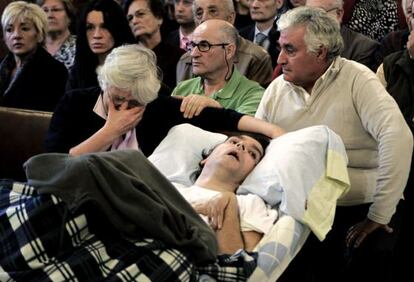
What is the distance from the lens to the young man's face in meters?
2.36

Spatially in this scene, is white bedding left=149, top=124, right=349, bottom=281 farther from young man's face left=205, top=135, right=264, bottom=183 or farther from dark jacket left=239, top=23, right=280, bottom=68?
dark jacket left=239, top=23, right=280, bottom=68

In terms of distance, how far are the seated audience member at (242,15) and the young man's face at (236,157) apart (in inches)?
83.1

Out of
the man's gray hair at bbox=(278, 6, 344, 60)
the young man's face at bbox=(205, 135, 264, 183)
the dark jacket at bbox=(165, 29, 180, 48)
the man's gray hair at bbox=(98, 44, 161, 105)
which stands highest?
the man's gray hair at bbox=(278, 6, 344, 60)

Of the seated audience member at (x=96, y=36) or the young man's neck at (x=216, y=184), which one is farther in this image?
the seated audience member at (x=96, y=36)

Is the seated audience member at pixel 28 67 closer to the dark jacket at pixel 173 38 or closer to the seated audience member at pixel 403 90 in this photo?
the dark jacket at pixel 173 38

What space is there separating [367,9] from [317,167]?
5.94 feet

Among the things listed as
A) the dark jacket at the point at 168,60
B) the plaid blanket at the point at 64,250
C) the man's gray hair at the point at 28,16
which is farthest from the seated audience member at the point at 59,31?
the plaid blanket at the point at 64,250

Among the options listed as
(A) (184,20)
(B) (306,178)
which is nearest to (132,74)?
(B) (306,178)

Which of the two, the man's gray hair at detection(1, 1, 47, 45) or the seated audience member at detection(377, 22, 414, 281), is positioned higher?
the man's gray hair at detection(1, 1, 47, 45)

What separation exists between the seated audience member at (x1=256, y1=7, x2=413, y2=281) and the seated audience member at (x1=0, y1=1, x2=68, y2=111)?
1.51 meters

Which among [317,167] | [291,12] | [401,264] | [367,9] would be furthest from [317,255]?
[367,9]

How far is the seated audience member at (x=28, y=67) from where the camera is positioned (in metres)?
3.69

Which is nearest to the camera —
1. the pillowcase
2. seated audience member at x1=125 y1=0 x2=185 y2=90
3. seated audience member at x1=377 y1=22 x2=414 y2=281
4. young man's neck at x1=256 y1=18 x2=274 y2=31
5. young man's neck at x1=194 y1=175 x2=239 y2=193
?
the pillowcase

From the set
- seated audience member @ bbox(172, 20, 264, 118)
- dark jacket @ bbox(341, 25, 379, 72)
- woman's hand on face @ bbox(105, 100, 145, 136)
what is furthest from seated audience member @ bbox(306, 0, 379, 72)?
woman's hand on face @ bbox(105, 100, 145, 136)
